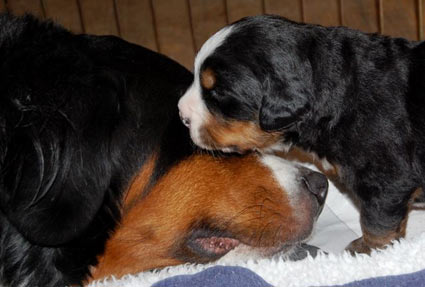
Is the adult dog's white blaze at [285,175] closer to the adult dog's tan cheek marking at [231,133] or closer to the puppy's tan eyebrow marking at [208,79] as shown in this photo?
the adult dog's tan cheek marking at [231,133]

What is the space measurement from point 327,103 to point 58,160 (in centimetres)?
91

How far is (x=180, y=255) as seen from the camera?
5.96 feet

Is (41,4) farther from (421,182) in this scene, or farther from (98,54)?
(421,182)

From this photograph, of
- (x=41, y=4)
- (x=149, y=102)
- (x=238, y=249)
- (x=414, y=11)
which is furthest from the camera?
(x=41, y=4)

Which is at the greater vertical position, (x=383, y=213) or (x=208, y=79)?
(x=208, y=79)

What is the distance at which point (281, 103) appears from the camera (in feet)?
6.12

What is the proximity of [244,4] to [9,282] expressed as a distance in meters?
1.95

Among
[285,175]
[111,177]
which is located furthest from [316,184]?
[111,177]

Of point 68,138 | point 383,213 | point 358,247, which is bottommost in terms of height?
point 358,247

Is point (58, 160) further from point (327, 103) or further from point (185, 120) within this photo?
point (327, 103)

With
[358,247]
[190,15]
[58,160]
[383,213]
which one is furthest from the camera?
[190,15]

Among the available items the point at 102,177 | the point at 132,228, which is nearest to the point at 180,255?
the point at 132,228

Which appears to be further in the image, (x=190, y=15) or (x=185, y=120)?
(x=190, y=15)

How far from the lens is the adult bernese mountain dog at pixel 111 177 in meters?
1.48
